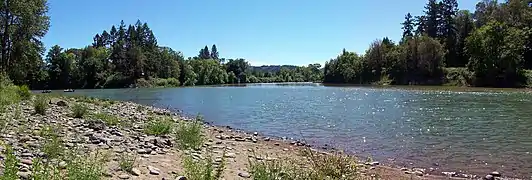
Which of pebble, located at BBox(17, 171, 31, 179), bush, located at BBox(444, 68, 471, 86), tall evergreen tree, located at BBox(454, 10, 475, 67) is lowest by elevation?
pebble, located at BBox(17, 171, 31, 179)

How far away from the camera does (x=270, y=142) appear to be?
784 inches

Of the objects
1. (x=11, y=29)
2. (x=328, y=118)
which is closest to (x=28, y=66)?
(x=11, y=29)

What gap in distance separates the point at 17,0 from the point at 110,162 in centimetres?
4423

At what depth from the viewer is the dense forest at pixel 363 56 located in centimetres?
4953

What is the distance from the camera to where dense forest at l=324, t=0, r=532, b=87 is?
86500 mm

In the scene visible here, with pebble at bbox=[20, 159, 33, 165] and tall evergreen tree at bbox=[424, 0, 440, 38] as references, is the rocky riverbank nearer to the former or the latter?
pebble at bbox=[20, 159, 33, 165]

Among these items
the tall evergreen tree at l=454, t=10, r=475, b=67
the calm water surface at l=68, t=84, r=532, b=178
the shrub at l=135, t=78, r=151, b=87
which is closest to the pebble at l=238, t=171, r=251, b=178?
the calm water surface at l=68, t=84, r=532, b=178

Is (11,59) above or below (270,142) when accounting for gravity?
above

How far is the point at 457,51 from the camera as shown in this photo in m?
114

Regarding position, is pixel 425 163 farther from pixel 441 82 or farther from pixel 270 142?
pixel 441 82

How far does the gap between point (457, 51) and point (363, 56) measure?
35.0 m

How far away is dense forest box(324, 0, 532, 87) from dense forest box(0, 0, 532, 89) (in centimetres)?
18

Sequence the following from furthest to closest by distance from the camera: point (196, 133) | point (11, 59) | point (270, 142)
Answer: point (11, 59) → point (270, 142) → point (196, 133)

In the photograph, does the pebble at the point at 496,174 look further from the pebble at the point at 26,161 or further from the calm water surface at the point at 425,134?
the pebble at the point at 26,161
